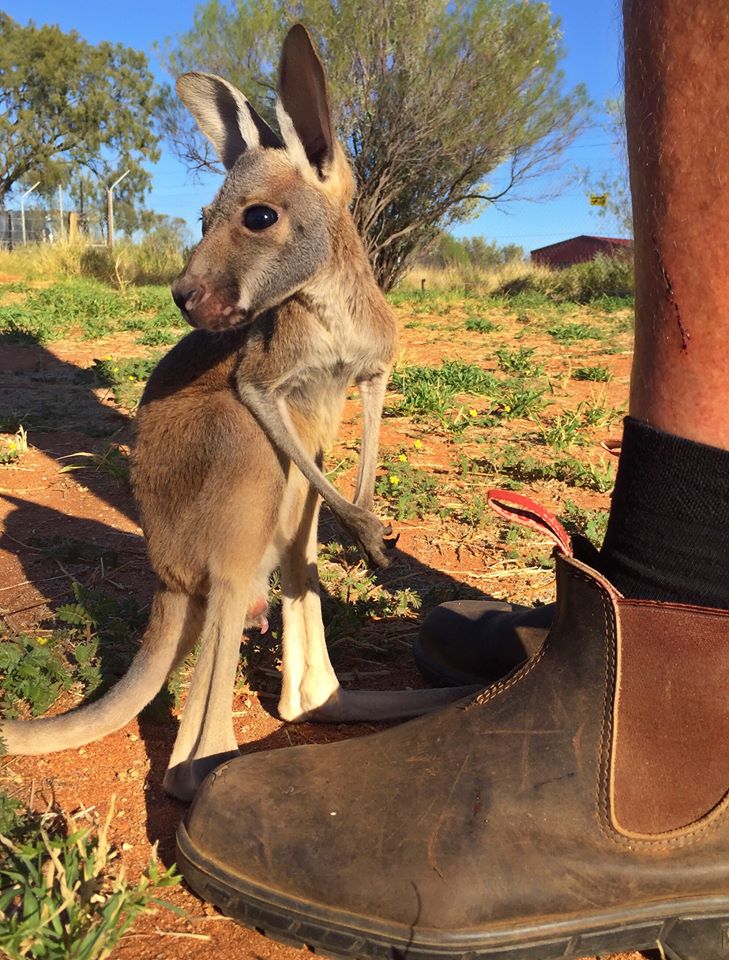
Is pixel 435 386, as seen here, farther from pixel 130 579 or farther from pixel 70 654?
pixel 70 654

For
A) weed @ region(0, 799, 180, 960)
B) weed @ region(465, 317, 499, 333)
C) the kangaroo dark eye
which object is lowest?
weed @ region(0, 799, 180, 960)

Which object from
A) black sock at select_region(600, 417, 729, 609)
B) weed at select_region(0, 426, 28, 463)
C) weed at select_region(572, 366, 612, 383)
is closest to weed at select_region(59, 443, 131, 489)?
weed at select_region(0, 426, 28, 463)

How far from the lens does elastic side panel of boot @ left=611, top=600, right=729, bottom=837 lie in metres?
1.11

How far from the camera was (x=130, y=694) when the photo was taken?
1612 millimetres

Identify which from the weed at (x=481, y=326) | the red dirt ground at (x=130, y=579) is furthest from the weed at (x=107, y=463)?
the weed at (x=481, y=326)

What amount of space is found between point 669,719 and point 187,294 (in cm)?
127

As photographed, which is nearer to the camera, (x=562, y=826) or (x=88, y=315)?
(x=562, y=826)

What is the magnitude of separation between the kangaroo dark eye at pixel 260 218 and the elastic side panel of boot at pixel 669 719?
4.04ft

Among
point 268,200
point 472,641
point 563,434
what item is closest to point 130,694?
point 472,641

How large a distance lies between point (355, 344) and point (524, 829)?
1.19 meters

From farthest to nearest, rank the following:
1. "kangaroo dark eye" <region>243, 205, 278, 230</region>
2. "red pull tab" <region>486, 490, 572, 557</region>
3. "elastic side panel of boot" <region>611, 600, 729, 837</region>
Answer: "kangaroo dark eye" <region>243, 205, 278, 230</region> < "red pull tab" <region>486, 490, 572, 557</region> < "elastic side panel of boot" <region>611, 600, 729, 837</region>

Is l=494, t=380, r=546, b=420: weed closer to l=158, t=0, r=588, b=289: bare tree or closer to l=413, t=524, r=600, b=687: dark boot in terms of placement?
l=413, t=524, r=600, b=687: dark boot

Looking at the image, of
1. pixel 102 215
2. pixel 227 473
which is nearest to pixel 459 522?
pixel 227 473

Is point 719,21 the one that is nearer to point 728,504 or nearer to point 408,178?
point 728,504
